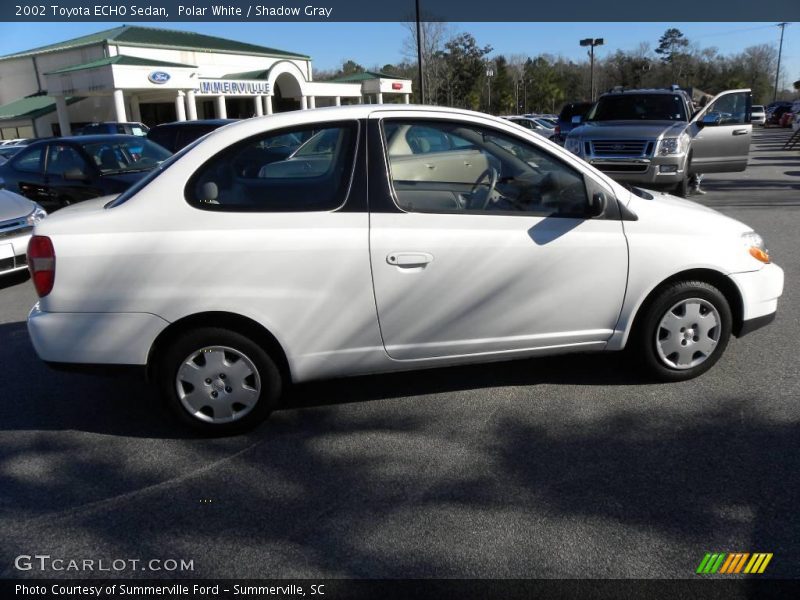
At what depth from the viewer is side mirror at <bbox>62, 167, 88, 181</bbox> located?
879 cm

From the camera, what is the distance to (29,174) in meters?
9.85

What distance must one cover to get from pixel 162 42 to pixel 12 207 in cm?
3958

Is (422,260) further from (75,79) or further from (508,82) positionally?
(508,82)

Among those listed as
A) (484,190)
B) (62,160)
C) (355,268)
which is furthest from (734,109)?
(62,160)

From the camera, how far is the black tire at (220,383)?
11.7 feet

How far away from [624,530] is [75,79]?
37.8 meters

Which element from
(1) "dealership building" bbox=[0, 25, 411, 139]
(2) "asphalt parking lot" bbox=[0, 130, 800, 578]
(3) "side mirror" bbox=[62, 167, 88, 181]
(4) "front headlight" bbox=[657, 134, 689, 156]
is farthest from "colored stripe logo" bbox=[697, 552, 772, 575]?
(1) "dealership building" bbox=[0, 25, 411, 139]

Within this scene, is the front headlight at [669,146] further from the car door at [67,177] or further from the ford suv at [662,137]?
the car door at [67,177]

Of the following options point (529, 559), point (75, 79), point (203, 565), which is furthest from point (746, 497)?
point (75, 79)

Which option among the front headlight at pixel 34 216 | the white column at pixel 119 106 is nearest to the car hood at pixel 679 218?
the front headlight at pixel 34 216

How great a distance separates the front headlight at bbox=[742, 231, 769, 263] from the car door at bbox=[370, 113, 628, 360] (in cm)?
90

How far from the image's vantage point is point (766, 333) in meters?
4.95

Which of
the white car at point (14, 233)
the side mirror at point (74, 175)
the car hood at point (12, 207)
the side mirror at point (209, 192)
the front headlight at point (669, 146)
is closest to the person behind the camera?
the side mirror at point (209, 192)

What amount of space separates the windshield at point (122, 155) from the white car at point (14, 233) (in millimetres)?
1586
